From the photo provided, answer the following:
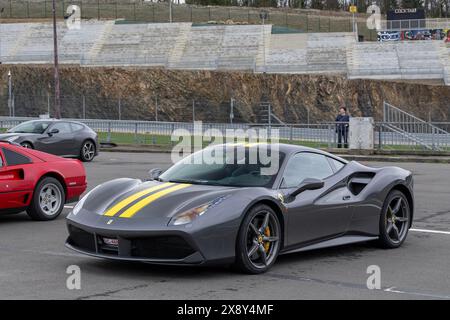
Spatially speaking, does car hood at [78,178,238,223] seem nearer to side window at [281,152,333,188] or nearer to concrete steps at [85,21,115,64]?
side window at [281,152,333,188]

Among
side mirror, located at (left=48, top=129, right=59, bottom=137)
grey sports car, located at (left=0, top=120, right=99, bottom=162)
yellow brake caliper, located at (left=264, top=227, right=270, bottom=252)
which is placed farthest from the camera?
side mirror, located at (left=48, top=129, right=59, bottom=137)

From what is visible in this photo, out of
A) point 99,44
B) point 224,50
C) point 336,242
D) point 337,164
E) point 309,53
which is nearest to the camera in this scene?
point 336,242

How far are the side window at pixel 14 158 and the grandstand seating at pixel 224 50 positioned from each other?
5425 cm

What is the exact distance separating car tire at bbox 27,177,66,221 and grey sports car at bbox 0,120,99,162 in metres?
12.6

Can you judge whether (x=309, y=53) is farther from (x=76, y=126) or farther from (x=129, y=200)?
(x=129, y=200)

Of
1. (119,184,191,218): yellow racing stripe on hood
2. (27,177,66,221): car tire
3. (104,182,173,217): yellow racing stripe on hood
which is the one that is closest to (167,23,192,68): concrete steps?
(27,177,66,221): car tire

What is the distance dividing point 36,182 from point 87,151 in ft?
49.1

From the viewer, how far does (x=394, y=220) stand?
10625 mm

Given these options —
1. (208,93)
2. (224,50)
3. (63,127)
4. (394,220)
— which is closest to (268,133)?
(63,127)

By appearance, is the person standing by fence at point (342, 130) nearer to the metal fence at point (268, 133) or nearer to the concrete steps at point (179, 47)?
the metal fence at point (268, 133)

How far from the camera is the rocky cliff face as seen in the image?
6169 cm

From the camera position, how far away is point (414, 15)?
74750mm
